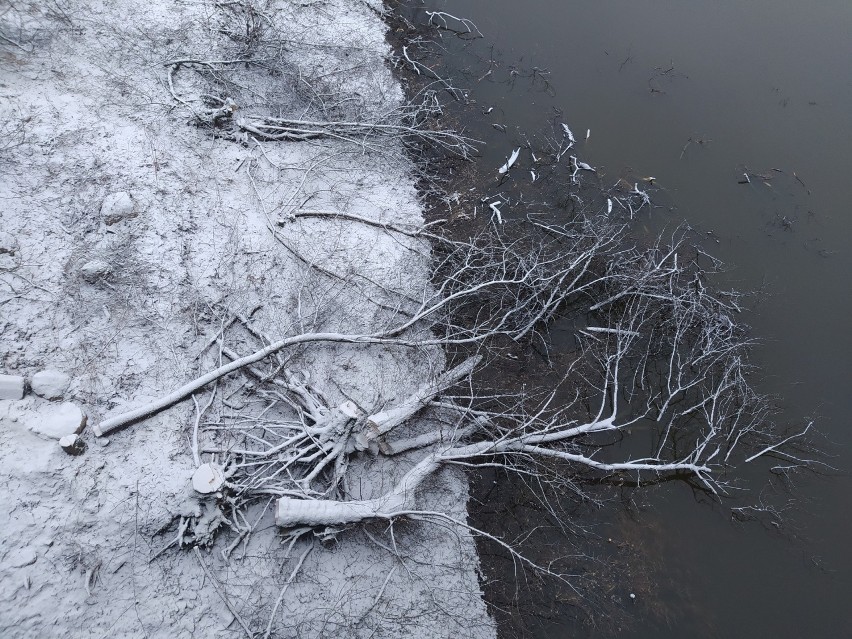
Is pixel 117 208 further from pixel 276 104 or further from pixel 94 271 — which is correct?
pixel 276 104

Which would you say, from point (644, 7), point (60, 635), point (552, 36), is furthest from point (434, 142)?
point (60, 635)

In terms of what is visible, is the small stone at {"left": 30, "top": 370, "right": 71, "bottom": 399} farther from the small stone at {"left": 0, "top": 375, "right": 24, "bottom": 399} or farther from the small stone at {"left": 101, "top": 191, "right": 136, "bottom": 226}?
the small stone at {"left": 101, "top": 191, "right": 136, "bottom": 226}

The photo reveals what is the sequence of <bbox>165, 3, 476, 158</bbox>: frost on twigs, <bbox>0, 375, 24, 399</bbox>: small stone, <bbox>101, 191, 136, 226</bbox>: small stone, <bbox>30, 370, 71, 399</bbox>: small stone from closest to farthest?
<bbox>0, 375, 24, 399</bbox>: small stone, <bbox>30, 370, 71, 399</bbox>: small stone, <bbox>101, 191, 136, 226</bbox>: small stone, <bbox>165, 3, 476, 158</bbox>: frost on twigs

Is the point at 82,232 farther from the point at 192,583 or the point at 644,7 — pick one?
the point at 644,7

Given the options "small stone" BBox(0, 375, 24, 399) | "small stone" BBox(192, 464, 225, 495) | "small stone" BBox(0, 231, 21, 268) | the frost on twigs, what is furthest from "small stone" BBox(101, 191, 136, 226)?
"small stone" BBox(192, 464, 225, 495)

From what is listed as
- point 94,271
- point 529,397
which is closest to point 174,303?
point 94,271
